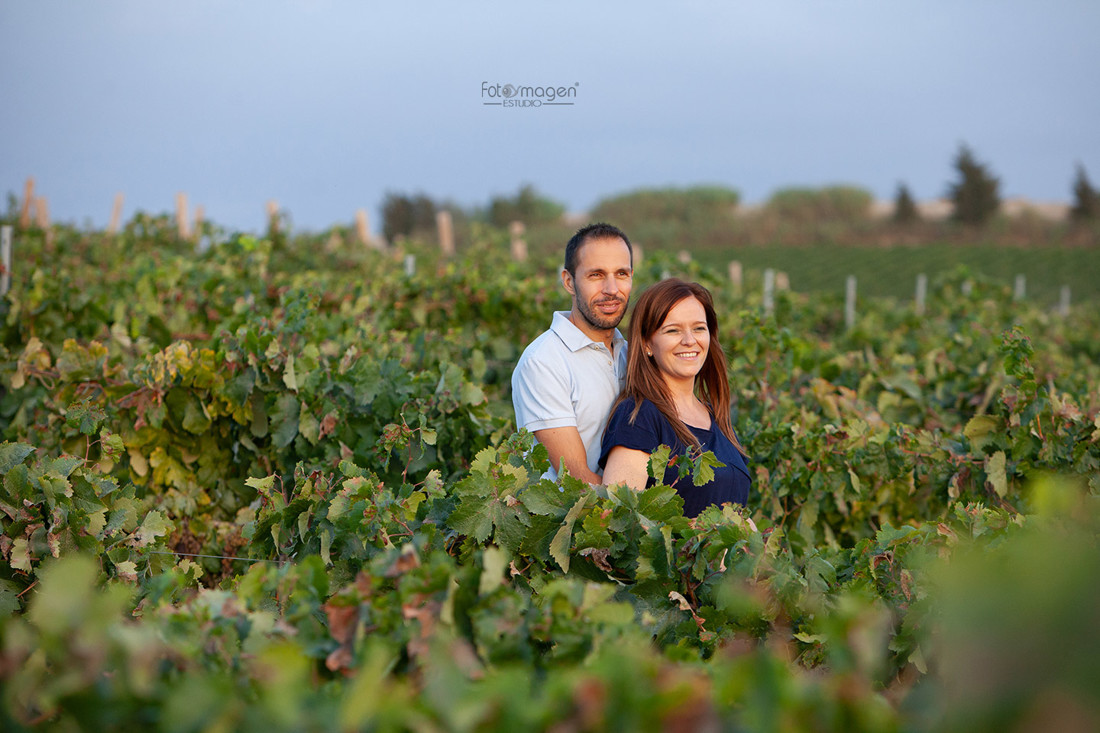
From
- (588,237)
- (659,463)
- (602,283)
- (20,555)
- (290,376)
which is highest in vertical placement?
(588,237)

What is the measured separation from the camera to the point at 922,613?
6.53 feet

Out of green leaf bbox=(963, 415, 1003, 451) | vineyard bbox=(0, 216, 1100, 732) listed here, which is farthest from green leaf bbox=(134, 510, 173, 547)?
green leaf bbox=(963, 415, 1003, 451)

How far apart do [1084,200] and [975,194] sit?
5.79 meters

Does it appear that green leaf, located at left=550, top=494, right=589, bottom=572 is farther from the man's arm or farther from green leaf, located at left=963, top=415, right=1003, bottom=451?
green leaf, located at left=963, top=415, right=1003, bottom=451

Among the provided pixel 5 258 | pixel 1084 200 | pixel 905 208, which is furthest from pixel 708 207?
pixel 5 258

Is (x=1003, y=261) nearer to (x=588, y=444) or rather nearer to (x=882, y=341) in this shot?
(x=882, y=341)

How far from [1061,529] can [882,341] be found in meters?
6.90

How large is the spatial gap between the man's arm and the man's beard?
42cm

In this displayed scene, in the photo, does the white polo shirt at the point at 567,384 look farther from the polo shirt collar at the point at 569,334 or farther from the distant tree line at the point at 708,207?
the distant tree line at the point at 708,207

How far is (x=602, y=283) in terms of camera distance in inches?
122

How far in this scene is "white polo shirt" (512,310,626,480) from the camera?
2.86 meters

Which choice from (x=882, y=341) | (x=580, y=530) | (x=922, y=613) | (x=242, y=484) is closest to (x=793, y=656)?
(x=922, y=613)

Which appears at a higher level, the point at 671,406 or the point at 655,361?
the point at 655,361

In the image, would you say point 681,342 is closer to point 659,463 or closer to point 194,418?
point 659,463
